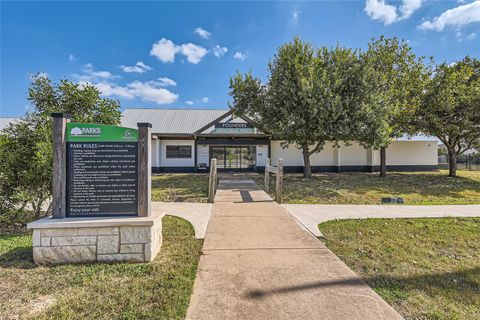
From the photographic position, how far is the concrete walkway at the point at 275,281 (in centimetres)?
252

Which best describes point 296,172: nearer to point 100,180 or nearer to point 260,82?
point 260,82

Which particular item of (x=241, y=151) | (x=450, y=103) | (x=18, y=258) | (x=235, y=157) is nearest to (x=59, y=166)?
(x=18, y=258)

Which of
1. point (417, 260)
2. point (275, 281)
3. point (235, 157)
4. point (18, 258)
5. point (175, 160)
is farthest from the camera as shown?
point (235, 157)

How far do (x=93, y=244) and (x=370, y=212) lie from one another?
22.6 feet

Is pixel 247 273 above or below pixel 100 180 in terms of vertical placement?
below

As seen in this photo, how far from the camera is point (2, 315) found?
2422 mm

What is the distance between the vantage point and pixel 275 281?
3.10 m

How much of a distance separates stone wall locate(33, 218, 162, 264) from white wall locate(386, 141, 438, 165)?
2254 cm

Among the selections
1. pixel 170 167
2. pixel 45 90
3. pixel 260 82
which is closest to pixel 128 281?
pixel 45 90

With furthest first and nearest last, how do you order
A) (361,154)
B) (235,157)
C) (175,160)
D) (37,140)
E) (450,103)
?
(361,154)
(235,157)
(175,160)
(450,103)
(37,140)

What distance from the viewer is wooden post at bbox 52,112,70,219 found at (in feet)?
A: 12.3

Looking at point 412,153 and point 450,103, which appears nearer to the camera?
point 450,103

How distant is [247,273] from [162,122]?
1921 cm

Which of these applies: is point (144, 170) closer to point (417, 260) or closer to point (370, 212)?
point (417, 260)
